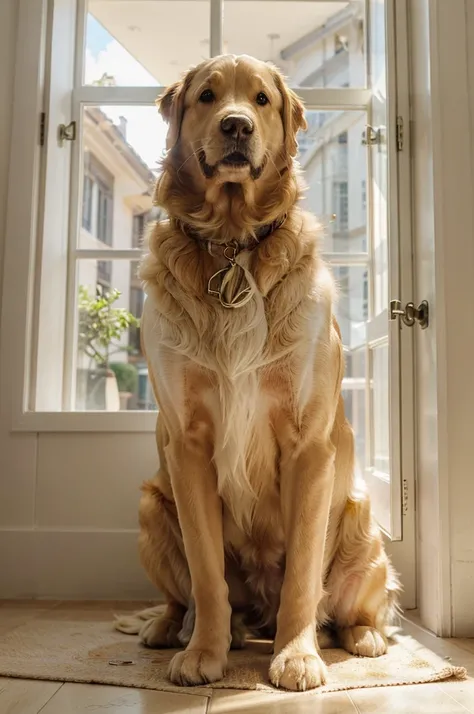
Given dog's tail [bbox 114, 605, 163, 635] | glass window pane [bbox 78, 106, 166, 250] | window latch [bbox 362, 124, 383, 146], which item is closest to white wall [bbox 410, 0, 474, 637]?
window latch [bbox 362, 124, 383, 146]

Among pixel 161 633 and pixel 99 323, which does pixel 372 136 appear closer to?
pixel 99 323

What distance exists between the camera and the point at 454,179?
1705 millimetres

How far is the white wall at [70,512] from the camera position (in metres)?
2.06

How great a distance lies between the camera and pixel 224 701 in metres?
1.17

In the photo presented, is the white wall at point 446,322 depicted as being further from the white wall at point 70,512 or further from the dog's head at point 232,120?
the white wall at point 70,512

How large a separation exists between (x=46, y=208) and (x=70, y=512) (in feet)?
3.20

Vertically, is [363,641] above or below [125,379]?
below

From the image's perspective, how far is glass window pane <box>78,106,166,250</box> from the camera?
2.37 m

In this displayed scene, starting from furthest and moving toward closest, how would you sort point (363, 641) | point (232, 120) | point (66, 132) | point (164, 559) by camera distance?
1. point (66, 132)
2. point (164, 559)
3. point (363, 641)
4. point (232, 120)

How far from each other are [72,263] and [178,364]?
42.1 inches

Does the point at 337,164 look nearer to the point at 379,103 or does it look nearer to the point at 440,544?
the point at 379,103

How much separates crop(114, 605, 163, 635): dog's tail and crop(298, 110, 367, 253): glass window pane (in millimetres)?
1367

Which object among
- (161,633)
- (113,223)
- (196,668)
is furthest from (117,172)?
(196,668)

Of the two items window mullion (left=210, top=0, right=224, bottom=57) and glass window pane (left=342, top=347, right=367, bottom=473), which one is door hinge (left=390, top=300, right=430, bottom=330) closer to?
glass window pane (left=342, top=347, right=367, bottom=473)
